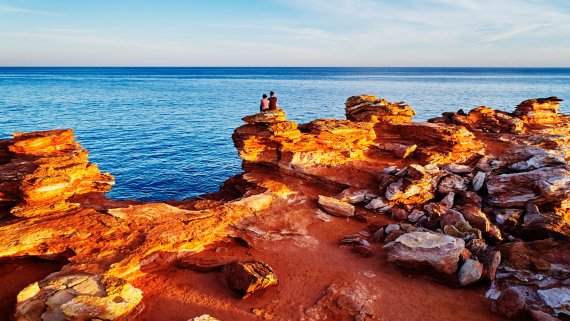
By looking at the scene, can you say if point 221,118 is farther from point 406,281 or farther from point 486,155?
point 406,281

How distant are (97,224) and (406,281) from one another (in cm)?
1397

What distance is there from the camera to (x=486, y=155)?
86.8 feet

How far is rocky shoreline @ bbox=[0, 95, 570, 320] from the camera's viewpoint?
12.5 meters

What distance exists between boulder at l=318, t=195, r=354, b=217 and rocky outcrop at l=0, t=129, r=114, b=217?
13.3m

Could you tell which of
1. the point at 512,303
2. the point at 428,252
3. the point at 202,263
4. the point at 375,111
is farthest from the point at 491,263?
the point at 375,111

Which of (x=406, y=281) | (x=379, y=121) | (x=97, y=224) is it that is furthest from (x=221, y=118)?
(x=406, y=281)

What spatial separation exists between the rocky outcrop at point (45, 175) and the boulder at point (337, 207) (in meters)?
13.3

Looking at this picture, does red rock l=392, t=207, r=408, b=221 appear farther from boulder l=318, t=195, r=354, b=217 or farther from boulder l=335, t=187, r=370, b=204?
boulder l=318, t=195, r=354, b=217

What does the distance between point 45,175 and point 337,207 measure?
1555 cm

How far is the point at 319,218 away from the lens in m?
19.6

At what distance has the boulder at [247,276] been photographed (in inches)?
509

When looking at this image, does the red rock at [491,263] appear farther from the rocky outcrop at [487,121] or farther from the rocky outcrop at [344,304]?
the rocky outcrop at [487,121]

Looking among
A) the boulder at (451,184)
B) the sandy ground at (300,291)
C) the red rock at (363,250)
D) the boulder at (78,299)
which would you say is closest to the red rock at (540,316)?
the sandy ground at (300,291)

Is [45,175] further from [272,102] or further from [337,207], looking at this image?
[337,207]
